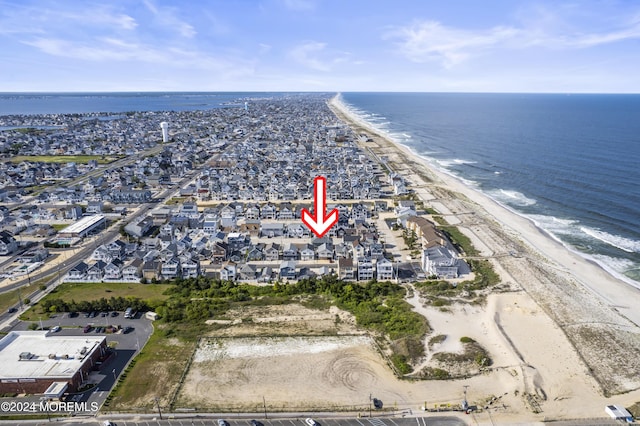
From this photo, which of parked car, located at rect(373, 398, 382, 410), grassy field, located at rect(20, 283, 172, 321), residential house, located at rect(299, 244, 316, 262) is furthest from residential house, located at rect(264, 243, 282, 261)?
parked car, located at rect(373, 398, 382, 410)

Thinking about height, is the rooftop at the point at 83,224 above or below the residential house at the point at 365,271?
above

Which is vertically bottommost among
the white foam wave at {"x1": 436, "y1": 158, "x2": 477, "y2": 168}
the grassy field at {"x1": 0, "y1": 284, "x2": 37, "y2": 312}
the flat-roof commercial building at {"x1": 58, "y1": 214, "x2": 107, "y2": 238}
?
the grassy field at {"x1": 0, "y1": 284, "x2": 37, "y2": 312}

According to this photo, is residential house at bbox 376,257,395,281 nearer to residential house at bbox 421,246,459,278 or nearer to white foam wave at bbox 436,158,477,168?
residential house at bbox 421,246,459,278

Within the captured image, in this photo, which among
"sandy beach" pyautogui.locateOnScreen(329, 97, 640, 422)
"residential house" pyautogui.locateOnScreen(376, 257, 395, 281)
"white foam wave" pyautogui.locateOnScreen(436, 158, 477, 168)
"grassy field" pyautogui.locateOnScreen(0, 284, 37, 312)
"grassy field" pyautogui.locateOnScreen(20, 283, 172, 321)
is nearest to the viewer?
"sandy beach" pyautogui.locateOnScreen(329, 97, 640, 422)

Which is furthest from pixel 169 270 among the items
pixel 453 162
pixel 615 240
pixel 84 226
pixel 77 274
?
pixel 453 162

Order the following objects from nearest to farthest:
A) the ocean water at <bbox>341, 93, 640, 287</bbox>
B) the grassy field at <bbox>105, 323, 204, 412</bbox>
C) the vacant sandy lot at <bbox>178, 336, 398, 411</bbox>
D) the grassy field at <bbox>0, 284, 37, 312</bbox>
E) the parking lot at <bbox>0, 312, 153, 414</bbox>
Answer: the grassy field at <bbox>105, 323, 204, 412</bbox>
the vacant sandy lot at <bbox>178, 336, 398, 411</bbox>
the parking lot at <bbox>0, 312, 153, 414</bbox>
the grassy field at <bbox>0, 284, 37, 312</bbox>
the ocean water at <bbox>341, 93, 640, 287</bbox>

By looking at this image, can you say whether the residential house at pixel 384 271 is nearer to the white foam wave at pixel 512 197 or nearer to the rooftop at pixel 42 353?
the rooftop at pixel 42 353

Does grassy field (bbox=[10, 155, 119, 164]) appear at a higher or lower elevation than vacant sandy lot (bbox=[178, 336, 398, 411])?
higher

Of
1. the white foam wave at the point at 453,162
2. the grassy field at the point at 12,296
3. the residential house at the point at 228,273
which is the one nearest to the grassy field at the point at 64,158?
the grassy field at the point at 12,296
